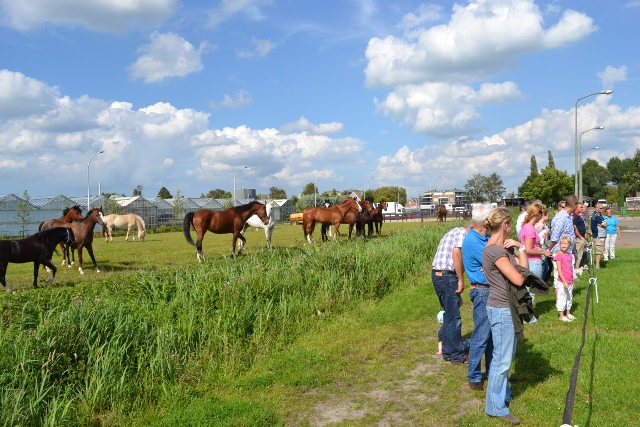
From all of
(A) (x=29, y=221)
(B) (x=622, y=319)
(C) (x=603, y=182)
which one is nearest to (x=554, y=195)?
(A) (x=29, y=221)

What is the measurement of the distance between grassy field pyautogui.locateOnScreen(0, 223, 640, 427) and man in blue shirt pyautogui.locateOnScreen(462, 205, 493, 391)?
281 millimetres

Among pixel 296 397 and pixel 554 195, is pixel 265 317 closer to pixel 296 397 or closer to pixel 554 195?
pixel 296 397

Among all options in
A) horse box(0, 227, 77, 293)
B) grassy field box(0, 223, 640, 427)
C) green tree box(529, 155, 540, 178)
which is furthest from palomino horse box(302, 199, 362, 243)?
green tree box(529, 155, 540, 178)

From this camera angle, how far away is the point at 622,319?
7875 millimetres

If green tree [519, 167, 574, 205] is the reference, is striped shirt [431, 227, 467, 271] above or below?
below

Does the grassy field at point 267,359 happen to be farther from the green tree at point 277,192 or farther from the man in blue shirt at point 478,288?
the green tree at point 277,192

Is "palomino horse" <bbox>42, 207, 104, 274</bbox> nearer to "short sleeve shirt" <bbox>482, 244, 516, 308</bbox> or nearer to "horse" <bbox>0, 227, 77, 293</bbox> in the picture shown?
"horse" <bbox>0, 227, 77, 293</bbox>

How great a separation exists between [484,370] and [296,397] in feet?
7.41

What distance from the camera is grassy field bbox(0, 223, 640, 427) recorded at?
187 inches

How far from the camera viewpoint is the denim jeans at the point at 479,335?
17.1ft

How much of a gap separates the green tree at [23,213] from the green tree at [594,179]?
10716 cm

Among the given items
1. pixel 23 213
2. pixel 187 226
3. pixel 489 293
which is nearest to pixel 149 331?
pixel 489 293

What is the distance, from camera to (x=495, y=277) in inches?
183

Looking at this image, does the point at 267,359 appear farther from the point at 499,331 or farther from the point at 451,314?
the point at 499,331
